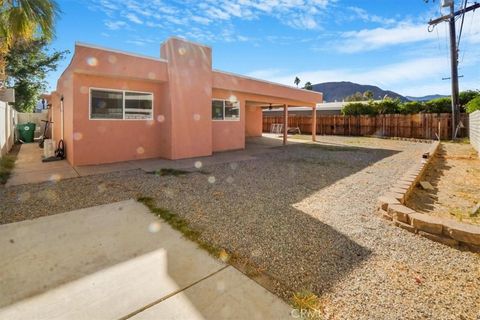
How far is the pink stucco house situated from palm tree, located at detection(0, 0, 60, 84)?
1.25 meters

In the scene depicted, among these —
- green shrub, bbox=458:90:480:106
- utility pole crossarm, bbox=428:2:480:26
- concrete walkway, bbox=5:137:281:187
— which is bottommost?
concrete walkway, bbox=5:137:281:187

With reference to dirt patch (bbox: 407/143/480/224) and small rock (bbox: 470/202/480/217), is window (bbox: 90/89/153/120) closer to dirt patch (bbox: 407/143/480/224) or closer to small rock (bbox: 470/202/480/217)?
dirt patch (bbox: 407/143/480/224)

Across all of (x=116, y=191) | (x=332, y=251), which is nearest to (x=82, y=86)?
(x=116, y=191)

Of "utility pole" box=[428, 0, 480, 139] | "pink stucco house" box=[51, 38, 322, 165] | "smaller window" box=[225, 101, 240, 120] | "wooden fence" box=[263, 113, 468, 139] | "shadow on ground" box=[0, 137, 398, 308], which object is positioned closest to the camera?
"shadow on ground" box=[0, 137, 398, 308]

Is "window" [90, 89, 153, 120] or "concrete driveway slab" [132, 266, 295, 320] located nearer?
"concrete driveway slab" [132, 266, 295, 320]

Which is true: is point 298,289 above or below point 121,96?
below

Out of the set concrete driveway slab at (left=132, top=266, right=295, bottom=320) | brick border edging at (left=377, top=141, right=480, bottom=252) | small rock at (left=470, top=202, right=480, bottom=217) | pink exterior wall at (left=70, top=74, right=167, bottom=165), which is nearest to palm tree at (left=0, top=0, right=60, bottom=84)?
pink exterior wall at (left=70, top=74, right=167, bottom=165)

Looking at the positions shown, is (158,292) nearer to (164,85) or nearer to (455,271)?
(455,271)

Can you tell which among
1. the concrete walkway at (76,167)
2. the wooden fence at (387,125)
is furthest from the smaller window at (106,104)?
the wooden fence at (387,125)

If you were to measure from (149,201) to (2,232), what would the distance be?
6.36 feet

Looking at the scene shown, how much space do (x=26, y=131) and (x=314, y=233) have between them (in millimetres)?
18081

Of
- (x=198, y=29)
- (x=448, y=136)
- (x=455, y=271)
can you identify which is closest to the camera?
(x=455, y=271)

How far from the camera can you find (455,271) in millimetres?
2551

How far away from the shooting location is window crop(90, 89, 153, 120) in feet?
26.0
